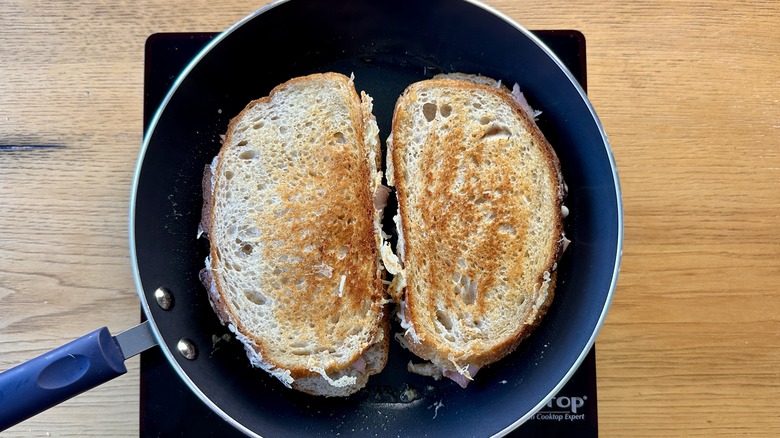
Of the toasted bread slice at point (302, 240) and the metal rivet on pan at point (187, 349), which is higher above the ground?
the toasted bread slice at point (302, 240)

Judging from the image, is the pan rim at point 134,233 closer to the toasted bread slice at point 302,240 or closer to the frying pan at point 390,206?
the frying pan at point 390,206

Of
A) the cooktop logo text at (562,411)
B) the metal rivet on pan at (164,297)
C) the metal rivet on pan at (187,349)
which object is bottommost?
the cooktop logo text at (562,411)

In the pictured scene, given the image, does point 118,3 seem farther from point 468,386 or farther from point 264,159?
point 468,386

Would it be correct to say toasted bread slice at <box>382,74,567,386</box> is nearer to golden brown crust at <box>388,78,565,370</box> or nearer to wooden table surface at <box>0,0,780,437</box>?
golden brown crust at <box>388,78,565,370</box>

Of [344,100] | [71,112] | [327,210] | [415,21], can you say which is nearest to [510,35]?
[415,21]

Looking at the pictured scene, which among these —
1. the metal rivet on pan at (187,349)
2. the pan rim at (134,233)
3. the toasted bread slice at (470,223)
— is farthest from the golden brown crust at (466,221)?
the metal rivet on pan at (187,349)

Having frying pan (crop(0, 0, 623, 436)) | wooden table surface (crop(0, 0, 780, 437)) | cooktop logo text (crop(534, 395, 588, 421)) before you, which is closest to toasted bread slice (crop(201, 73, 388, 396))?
frying pan (crop(0, 0, 623, 436))

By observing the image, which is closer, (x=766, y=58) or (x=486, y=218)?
(x=486, y=218)
